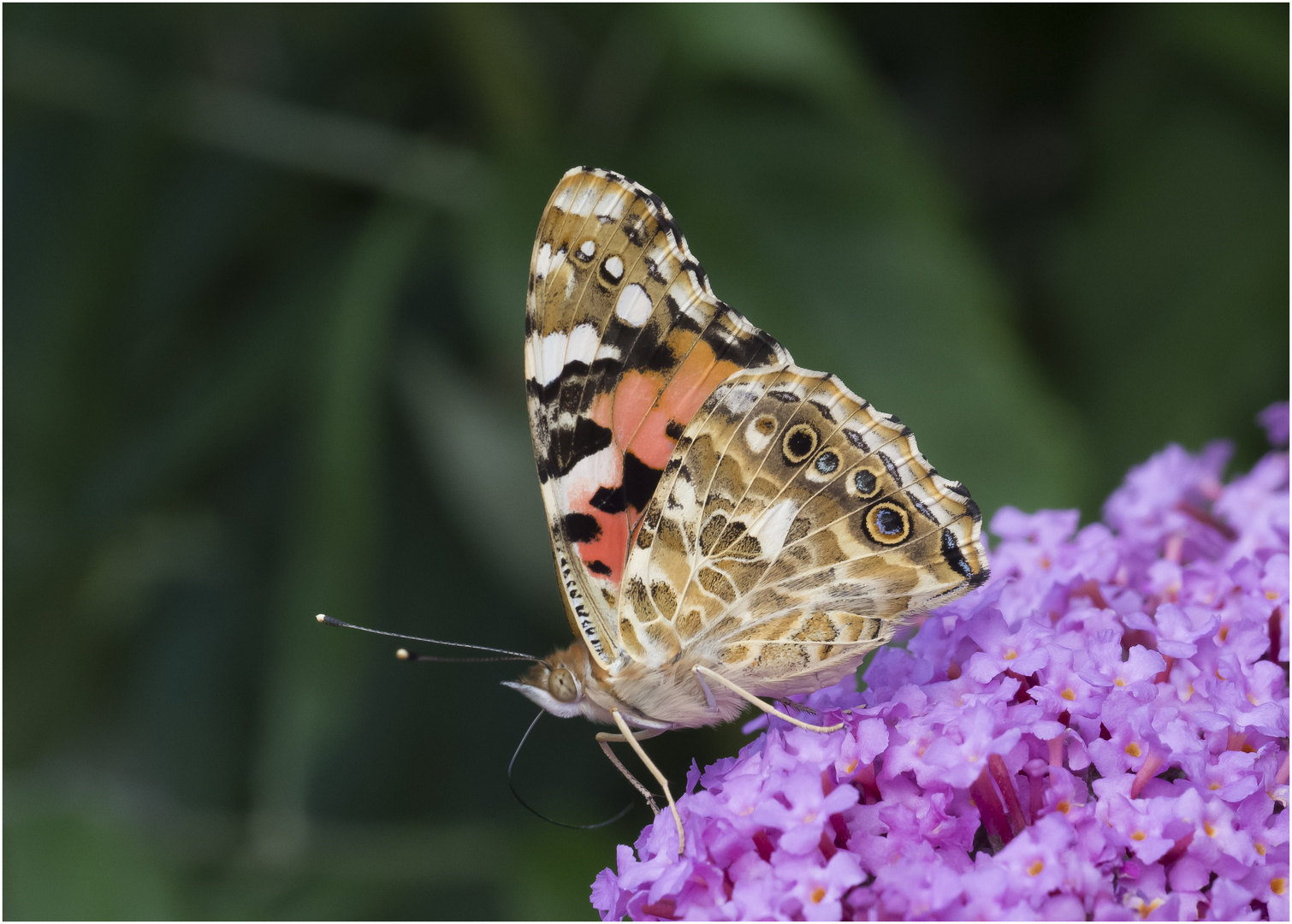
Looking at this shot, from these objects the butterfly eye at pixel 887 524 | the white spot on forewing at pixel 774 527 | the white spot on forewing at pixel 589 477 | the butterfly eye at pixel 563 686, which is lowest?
the butterfly eye at pixel 563 686

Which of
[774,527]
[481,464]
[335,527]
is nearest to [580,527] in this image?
[774,527]

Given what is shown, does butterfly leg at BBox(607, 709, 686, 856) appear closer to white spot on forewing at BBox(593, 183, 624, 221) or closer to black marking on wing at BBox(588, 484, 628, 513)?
black marking on wing at BBox(588, 484, 628, 513)

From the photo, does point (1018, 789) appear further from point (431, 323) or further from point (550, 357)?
point (431, 323)

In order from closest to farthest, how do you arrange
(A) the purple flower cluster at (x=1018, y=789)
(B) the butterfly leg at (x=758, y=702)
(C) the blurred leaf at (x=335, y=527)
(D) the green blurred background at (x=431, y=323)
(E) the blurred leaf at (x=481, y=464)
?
(A) the purple flower cluster at (x=1018, y=789) < (B) the butterfly leg at (x=758, y=702) < (D) the green blurred background at (x=431, y=323) < (C) the blurred leaf at (x=335, y=527) < (E) the blurred leaf at (x=481, y=464)

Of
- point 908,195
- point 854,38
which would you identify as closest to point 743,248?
point 908,195

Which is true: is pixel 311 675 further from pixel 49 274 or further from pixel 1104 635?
pixel 1104 635

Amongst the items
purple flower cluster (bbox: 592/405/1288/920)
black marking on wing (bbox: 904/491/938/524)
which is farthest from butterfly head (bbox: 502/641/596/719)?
black marking on wing (bbox: 904/491/938/524)

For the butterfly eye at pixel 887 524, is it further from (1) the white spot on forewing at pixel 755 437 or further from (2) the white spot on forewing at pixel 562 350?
(2) the white spot on forewing at pixel 562 350

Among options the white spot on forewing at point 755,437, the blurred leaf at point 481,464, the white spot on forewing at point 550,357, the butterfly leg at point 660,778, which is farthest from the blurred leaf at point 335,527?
the white spot on forewing at point 755,437
